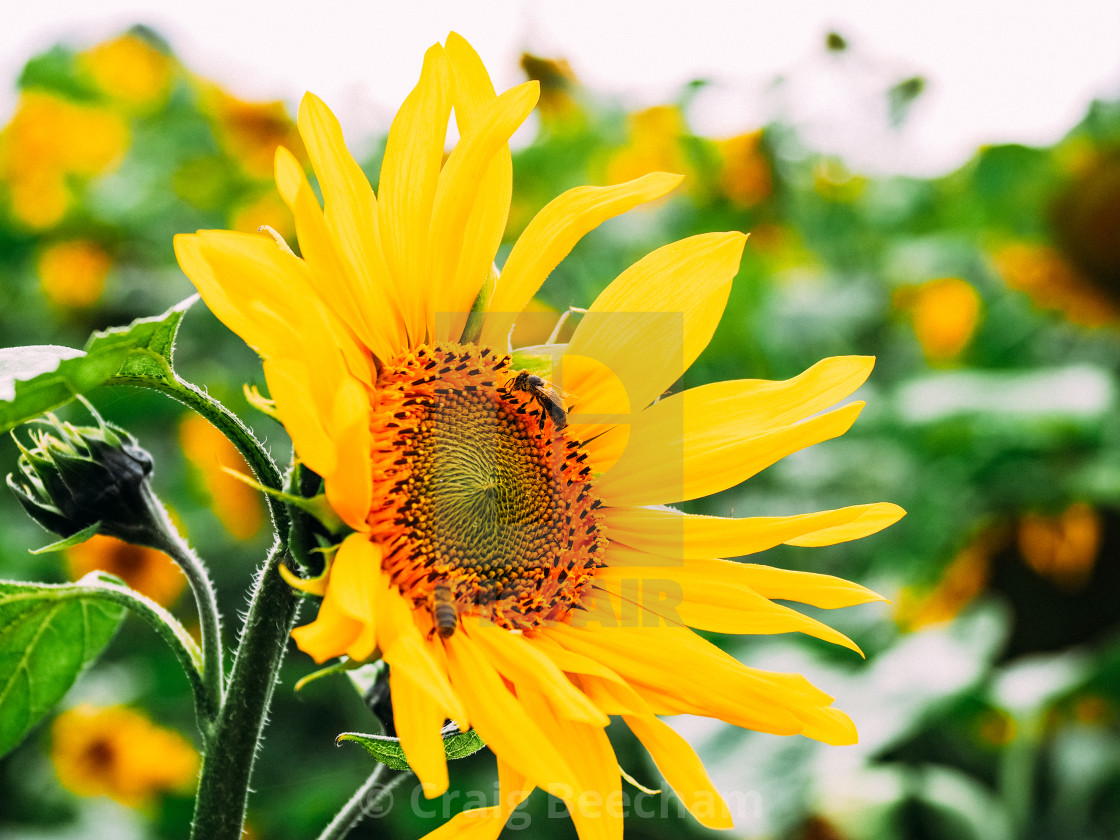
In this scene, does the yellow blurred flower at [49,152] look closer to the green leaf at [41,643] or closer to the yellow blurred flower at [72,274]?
the yellow blurred flower at [72,274]

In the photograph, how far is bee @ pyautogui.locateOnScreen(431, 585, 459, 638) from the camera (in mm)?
808

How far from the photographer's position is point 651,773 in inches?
89.9

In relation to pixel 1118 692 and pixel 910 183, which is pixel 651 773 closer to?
pixel 1118 692

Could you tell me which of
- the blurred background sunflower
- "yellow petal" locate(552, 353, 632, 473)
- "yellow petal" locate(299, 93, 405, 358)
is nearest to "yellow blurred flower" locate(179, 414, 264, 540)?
the blurred background sunflower

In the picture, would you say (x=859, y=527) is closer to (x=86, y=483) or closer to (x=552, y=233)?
(x=552, y=233)

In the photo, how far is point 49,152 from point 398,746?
333 centimetres

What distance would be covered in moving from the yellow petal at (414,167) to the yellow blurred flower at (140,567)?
222cm

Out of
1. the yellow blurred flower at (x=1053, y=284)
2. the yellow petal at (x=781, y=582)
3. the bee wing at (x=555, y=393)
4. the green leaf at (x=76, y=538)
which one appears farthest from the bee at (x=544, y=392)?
the yellow blurred flower at (x=1053, y=284)

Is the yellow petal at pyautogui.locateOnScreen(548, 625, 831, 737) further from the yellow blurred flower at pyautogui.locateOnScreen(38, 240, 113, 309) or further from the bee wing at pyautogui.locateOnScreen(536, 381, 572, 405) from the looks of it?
the yellow blurred flower at pyautogui.locateOnScreen(38, 240, 113, 309)

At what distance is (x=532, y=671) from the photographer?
0.78 m

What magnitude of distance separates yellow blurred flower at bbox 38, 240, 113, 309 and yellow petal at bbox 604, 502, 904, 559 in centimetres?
262

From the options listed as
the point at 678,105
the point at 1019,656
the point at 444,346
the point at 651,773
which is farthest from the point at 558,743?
the point at 678,105

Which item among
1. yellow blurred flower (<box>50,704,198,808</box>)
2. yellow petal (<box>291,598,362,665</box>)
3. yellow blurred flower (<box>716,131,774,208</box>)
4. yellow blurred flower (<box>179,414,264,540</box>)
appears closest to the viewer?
yellow petal (<box>291,598,362,665</box>)

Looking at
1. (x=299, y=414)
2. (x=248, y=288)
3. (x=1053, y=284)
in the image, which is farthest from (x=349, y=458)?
(x=1053, y=284)
